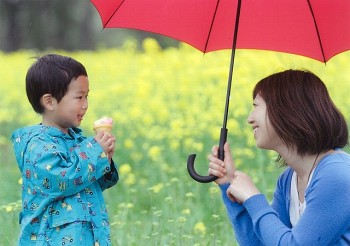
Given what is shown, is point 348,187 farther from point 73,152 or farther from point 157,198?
point 157,198

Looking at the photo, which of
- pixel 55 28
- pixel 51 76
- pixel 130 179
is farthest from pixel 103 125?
pixel 55 28

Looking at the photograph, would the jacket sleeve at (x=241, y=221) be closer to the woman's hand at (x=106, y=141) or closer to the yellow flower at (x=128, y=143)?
the woman's hand at (x=106, y=141)

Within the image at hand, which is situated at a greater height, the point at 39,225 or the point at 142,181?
the point at 39,225

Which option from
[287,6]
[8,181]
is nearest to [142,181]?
[8,181]

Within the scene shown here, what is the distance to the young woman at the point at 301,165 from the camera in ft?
9.56

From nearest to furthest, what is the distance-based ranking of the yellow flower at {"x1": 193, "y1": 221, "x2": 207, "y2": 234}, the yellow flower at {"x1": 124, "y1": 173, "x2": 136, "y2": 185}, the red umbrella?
the red umbrella
the yellow flower at {"x1": 193, "y1": 221, "x2": 207, "y2": 234}
the yellow flower at {"x1": 124, "y1": 173, "x2": 136, "y2": 185}

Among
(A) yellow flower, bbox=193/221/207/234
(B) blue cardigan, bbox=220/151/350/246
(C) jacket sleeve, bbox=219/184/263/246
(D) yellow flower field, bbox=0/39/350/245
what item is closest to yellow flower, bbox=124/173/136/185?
(D) yellow flower field, bbox=0/39/350/245

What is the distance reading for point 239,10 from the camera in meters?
3.45

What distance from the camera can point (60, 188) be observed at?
3180 mm

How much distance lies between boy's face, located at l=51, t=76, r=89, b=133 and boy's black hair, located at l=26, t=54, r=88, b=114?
0.06 feet

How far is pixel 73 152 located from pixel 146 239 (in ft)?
4.33

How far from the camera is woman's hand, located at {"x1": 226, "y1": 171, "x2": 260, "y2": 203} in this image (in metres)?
3.10

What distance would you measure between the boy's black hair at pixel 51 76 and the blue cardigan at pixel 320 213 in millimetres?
748

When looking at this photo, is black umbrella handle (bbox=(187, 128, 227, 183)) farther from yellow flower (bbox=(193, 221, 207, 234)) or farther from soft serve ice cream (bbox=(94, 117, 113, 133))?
yellow flower (bbox=(193, 221, 207, 234))
